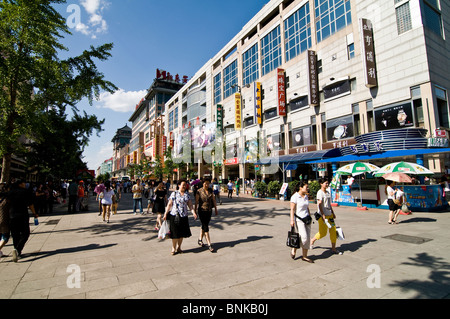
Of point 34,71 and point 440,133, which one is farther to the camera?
point 440,133

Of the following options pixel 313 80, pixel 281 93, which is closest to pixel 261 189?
pixel 313 80

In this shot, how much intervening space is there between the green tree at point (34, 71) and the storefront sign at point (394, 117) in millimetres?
19988

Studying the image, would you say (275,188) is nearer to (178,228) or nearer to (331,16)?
(178,228)

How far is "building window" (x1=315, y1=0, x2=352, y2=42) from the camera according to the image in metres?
22.5

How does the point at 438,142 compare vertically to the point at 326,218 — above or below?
above

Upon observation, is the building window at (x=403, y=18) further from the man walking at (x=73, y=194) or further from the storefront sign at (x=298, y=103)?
the man walking at (x=73, y=194)

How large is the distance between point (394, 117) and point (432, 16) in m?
8.86

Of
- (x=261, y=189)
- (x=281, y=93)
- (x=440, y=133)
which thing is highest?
(x=281, y=93)

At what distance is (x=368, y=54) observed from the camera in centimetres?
1944

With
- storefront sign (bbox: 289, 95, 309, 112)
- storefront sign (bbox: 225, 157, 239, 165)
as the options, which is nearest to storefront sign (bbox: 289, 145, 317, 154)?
storefront sign (bbox: 289, 95, 309, 112)

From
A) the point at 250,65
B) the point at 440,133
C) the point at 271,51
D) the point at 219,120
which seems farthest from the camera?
the point at 219,120
